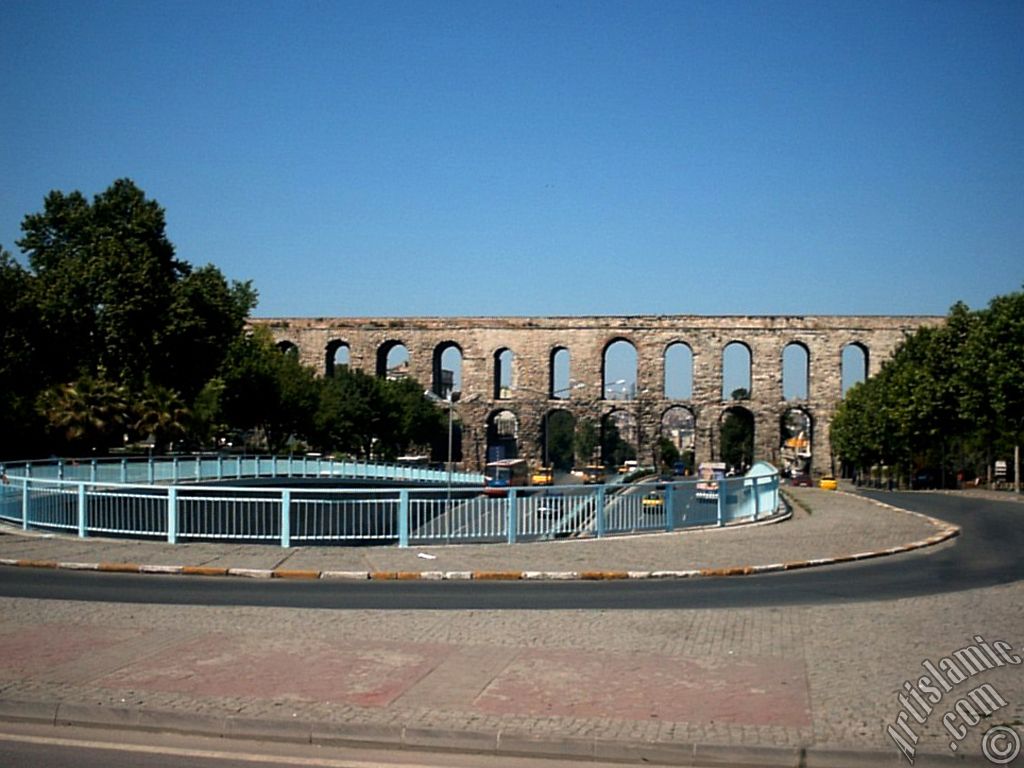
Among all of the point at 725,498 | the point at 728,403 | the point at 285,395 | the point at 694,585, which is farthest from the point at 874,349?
the point at 694,585

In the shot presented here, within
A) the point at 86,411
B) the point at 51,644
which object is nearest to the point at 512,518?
the point at 51,644

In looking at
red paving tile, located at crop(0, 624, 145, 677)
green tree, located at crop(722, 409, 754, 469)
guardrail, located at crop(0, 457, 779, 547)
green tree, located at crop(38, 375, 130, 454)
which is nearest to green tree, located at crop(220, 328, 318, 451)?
green tree, located at crop(38, 375, 130, 454)

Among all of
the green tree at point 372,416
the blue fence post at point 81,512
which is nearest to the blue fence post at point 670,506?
the blue fence post at point 81,512

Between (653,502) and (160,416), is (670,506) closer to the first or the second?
(653,502)

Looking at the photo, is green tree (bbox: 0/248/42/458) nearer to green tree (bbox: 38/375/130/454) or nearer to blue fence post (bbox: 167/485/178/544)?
green tree (bbox: 38/375/130/454)

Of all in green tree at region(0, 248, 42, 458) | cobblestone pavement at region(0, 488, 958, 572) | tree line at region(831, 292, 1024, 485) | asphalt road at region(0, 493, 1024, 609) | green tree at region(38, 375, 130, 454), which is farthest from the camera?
green tree at region(0, 248, 42, 458)

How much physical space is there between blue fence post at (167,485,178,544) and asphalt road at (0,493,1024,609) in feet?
8.90

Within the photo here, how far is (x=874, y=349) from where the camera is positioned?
7862 cm

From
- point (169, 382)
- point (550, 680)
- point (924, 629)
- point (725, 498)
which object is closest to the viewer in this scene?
point (550, 680)

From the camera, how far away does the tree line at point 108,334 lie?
1540 inches

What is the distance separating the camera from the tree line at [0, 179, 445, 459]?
3912cm

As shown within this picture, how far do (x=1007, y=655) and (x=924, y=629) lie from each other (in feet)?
4.01

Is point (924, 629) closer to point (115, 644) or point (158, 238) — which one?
point (115, 644)

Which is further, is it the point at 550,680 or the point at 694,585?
the point at 694,585
